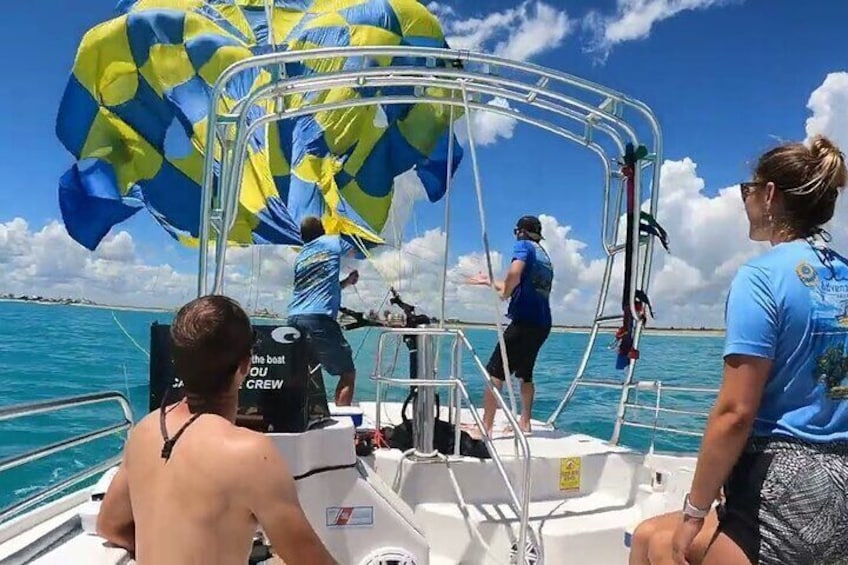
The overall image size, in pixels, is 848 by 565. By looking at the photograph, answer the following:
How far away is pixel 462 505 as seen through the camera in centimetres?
356

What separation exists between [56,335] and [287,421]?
32.7 m

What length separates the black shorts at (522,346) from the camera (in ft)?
15.5

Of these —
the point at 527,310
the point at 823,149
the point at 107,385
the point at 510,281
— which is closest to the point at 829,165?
the point at 823,149

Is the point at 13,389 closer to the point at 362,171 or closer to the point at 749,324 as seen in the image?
the point at 362,171

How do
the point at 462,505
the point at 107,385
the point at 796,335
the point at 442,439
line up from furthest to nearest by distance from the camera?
the point at 107,385 < the point at 442,439 < the point at 462,505 < the point at 796,335

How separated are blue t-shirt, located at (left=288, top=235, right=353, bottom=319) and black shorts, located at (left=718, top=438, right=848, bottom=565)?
3381mm

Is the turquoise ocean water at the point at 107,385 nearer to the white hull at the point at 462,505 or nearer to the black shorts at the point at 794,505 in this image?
the white hull at the point at 462,505

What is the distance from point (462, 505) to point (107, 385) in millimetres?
15728

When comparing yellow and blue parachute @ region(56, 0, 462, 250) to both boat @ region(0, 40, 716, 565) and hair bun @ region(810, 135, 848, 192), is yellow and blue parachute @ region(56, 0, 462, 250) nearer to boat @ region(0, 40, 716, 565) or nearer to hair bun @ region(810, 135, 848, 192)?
boat @ region(0, 40, 716, 565)

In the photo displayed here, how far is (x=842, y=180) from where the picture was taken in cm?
156

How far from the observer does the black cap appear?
455 centimetres

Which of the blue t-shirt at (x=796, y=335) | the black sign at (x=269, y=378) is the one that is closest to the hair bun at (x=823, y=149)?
the blue t-shirt at (x=796, y=335)

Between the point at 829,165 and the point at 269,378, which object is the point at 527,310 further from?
the point at 829,165

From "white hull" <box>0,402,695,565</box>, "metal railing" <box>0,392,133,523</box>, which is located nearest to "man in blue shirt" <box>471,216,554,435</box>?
"white hull" <box>0,402,695,565</box>
